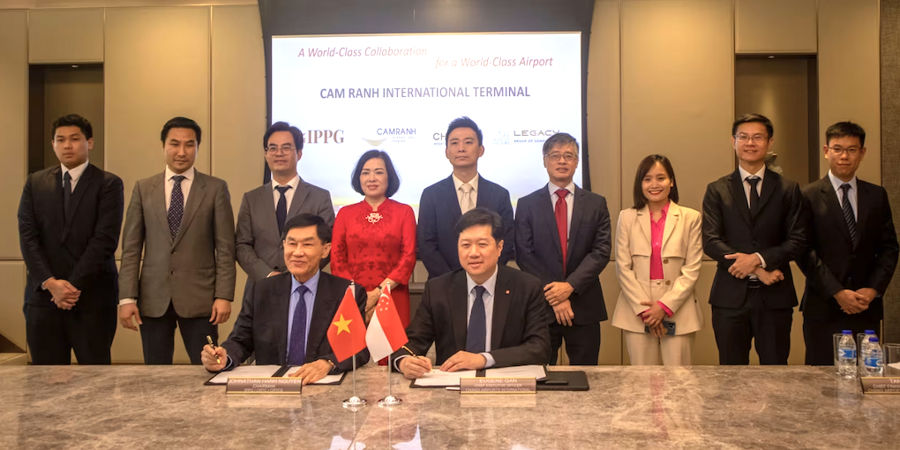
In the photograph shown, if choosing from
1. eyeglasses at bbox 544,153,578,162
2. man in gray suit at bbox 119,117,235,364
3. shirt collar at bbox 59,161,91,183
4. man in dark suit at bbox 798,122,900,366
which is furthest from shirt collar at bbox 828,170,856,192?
shirt collar at bbox 59,161,91,183

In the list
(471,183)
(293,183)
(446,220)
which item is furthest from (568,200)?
(293,183)

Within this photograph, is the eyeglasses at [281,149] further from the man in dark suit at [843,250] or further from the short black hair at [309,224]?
the man in dark suit at [843,250]

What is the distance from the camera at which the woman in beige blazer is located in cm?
321

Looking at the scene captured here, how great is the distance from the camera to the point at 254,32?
17.1ft

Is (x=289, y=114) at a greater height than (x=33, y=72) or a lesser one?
lesser

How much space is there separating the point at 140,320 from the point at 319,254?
1.41m

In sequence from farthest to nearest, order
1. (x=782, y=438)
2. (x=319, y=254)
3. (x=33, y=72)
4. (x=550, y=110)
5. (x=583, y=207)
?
(x=33, y=72)
(x=550, y=110)
(x=583, y=207)
(x=319, y=254)
(x=782, y=438)

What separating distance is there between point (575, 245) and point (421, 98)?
2158 millimetres

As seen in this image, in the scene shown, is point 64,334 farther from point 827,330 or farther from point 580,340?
point 827,330

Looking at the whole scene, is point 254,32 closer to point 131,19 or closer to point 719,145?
point 131,19

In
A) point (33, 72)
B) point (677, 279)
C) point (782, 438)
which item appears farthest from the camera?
point (33, 72)

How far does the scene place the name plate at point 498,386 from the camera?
1.89 metres

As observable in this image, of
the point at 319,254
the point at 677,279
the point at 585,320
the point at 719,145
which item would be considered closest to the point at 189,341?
the point at 319,254

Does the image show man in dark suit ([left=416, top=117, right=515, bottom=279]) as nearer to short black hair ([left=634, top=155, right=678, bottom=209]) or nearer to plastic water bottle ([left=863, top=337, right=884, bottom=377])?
short black hair ([left=634, top=155, right=678, bottom=209])
